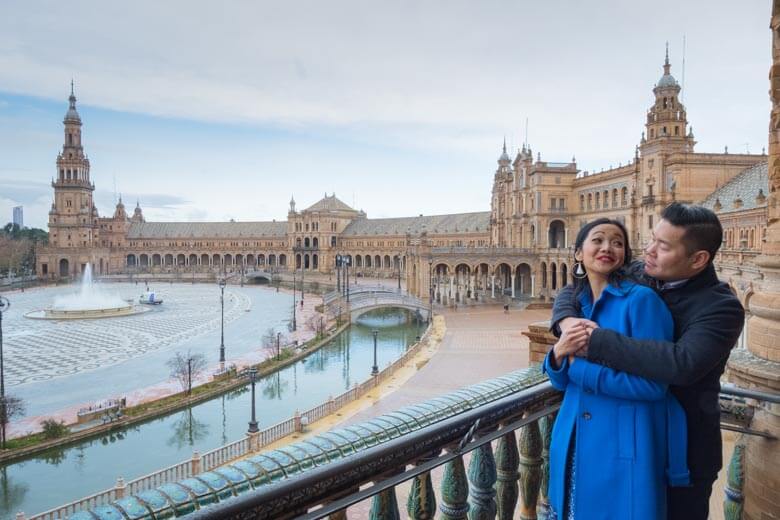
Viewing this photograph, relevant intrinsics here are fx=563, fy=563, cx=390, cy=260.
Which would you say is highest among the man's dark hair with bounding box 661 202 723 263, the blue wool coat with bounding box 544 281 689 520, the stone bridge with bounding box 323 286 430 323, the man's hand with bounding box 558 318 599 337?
the man's dark hair with bounding box 661 202 723 263

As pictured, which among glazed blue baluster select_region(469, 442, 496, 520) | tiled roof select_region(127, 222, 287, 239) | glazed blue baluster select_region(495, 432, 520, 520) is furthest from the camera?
tiled roof select_region(127, 222, 287, 239)

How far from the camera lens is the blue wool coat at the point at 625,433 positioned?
2617 millimetres

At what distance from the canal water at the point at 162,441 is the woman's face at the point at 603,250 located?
62.0 feet

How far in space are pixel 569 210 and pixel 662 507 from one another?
197 feet

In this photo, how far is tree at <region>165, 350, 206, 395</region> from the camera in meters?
26.5

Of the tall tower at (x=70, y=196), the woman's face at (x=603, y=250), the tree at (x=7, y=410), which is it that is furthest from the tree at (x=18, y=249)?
the woman's face at (x=603, y=250)

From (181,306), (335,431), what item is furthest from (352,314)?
(335,431)

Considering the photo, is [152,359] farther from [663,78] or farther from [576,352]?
[663,78]

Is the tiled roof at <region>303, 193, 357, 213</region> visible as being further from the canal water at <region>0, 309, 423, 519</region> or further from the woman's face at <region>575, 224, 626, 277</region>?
the woman's face at <region>575, 224, 626, 277</region>

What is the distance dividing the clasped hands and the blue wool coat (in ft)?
0.17

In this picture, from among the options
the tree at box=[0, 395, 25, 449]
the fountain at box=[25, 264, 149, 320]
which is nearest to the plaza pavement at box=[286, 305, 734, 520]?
the tree at box=[0, 395, 25, 449]

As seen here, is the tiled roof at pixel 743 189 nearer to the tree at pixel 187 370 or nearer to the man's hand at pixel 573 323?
the tree at pixel 187 370

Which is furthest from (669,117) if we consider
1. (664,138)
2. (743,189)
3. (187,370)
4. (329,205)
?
(329,205)

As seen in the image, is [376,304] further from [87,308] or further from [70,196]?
[70,196]
